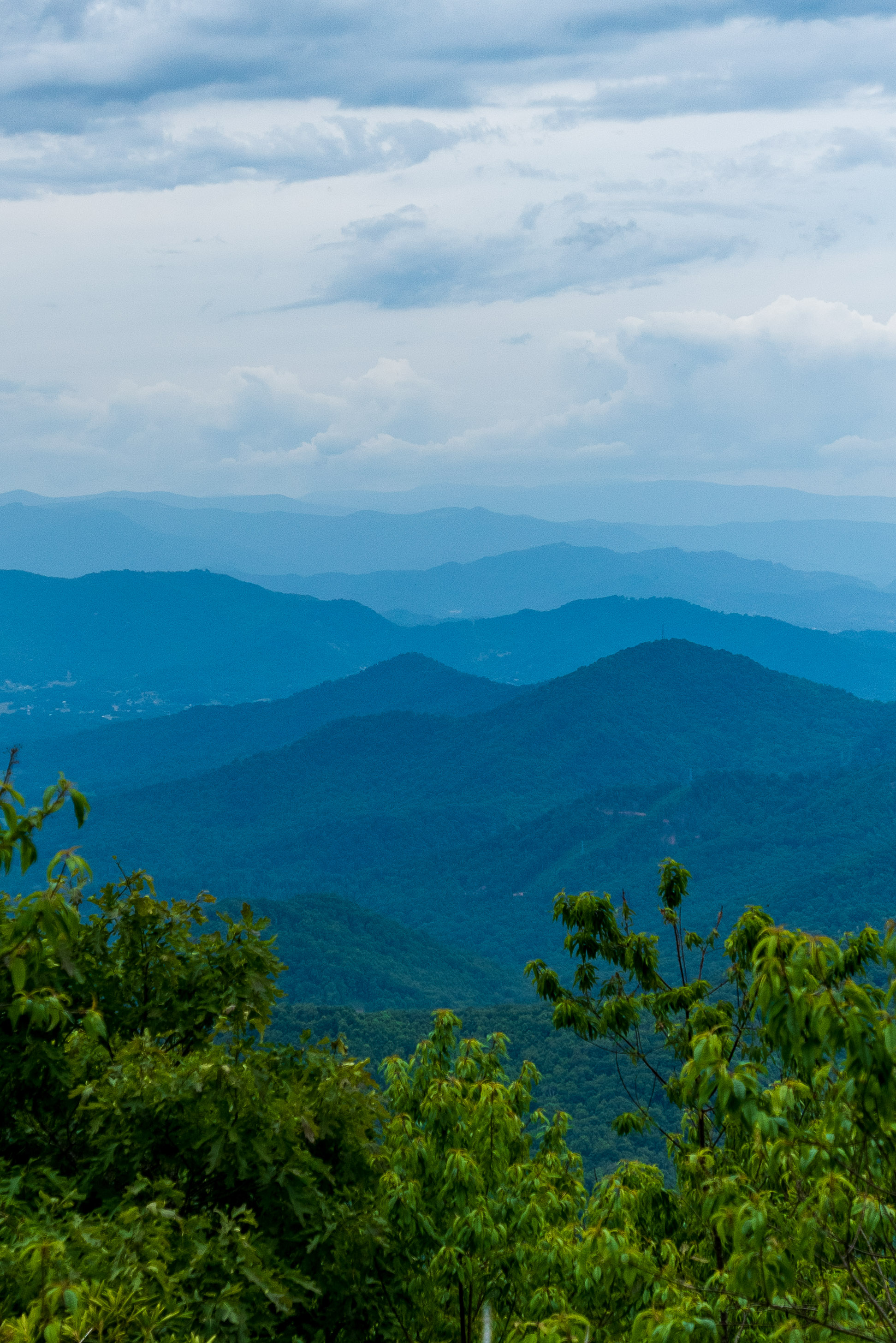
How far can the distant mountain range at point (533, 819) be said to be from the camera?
377 feet

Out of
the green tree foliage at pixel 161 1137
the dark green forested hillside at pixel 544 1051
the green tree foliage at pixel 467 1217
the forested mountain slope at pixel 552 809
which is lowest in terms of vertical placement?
the dark green forested hillside at pixel 544 1051

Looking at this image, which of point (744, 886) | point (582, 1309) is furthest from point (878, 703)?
point (582, 1309)

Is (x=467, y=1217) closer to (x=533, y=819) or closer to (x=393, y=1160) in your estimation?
(x=393, y=1160)

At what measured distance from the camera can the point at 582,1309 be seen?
379 inches

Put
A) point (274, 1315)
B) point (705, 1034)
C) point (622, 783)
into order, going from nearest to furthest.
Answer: point (705, 1034) < point (274, 1315) < point (622, 783)

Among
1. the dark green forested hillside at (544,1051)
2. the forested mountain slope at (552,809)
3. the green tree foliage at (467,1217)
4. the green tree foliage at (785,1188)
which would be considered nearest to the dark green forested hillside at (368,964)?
the forested mountain slope at (552,809)

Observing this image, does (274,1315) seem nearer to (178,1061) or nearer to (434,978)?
(178,1061)

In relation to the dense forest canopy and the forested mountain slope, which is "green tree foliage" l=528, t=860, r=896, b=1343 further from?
the forested mountain slope

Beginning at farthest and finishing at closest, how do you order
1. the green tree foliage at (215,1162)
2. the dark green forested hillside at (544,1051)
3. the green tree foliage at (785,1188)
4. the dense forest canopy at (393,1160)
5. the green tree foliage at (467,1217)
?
the dark green forested hillside at (544,1051) → the green tree foliage at (467,1217) → the green tree foliage at (215,1162) → the dense forest canopy at (393,1160) → the green tree foliage at (785,1188)

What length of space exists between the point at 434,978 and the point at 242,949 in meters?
96.0

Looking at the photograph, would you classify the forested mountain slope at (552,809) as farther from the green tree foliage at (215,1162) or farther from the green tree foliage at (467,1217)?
the green tree foliage at (467,1217)

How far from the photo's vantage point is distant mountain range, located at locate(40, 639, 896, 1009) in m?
115

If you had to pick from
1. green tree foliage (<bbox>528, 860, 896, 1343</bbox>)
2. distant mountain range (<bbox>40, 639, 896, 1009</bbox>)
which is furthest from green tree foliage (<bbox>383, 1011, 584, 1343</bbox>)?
distant mountain range (<bbox>40, 639, 896, 1009</bbox>)

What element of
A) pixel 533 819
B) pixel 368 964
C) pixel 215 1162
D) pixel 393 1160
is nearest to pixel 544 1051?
pixel 368 964
